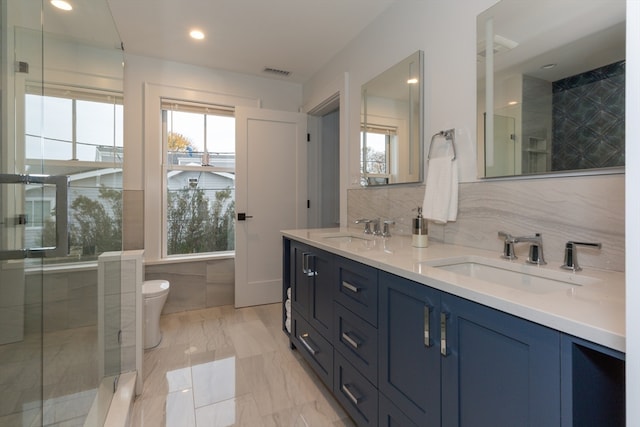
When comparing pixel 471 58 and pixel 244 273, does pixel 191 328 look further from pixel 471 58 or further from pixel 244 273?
pixel 471 58

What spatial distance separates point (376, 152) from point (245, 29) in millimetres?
1463

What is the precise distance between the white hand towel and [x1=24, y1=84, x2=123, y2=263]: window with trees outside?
5.82 ft

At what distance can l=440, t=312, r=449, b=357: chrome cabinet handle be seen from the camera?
87 cm

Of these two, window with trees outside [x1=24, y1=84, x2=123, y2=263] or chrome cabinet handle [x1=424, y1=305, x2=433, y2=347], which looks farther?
window with trees outside [x1=24, y1=84, x2=123, y2=263]

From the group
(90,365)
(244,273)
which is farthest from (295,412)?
(244,273)

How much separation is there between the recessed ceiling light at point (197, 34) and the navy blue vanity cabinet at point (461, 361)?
8.17 feet

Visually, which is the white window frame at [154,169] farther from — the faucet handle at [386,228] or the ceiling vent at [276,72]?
the faucet handle at [386,228]

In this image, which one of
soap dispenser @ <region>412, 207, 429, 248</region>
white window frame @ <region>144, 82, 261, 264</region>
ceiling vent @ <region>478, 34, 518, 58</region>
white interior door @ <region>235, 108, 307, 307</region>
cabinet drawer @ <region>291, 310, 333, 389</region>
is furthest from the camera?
white interior door @ <region>235, 108, 307, 307</region>

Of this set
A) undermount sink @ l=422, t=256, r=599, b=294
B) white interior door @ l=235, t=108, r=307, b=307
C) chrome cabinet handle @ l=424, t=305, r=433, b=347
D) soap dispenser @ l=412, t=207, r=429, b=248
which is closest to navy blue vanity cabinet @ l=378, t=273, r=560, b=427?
chrome cabinet handle @ l=424, t=305, r=433, b=347

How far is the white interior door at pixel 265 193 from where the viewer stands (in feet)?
10.1

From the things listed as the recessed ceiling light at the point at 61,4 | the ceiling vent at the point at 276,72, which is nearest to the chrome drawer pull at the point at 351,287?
the recessed ceiling light at the point at 61,4

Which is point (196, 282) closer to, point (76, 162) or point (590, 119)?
point (76, 162)

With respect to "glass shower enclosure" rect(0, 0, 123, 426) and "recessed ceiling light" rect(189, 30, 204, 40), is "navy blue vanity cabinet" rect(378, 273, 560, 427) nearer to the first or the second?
"glass shower enclosure" rect(0, 0, 123, 426)

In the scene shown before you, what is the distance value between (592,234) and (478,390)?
701 mm
